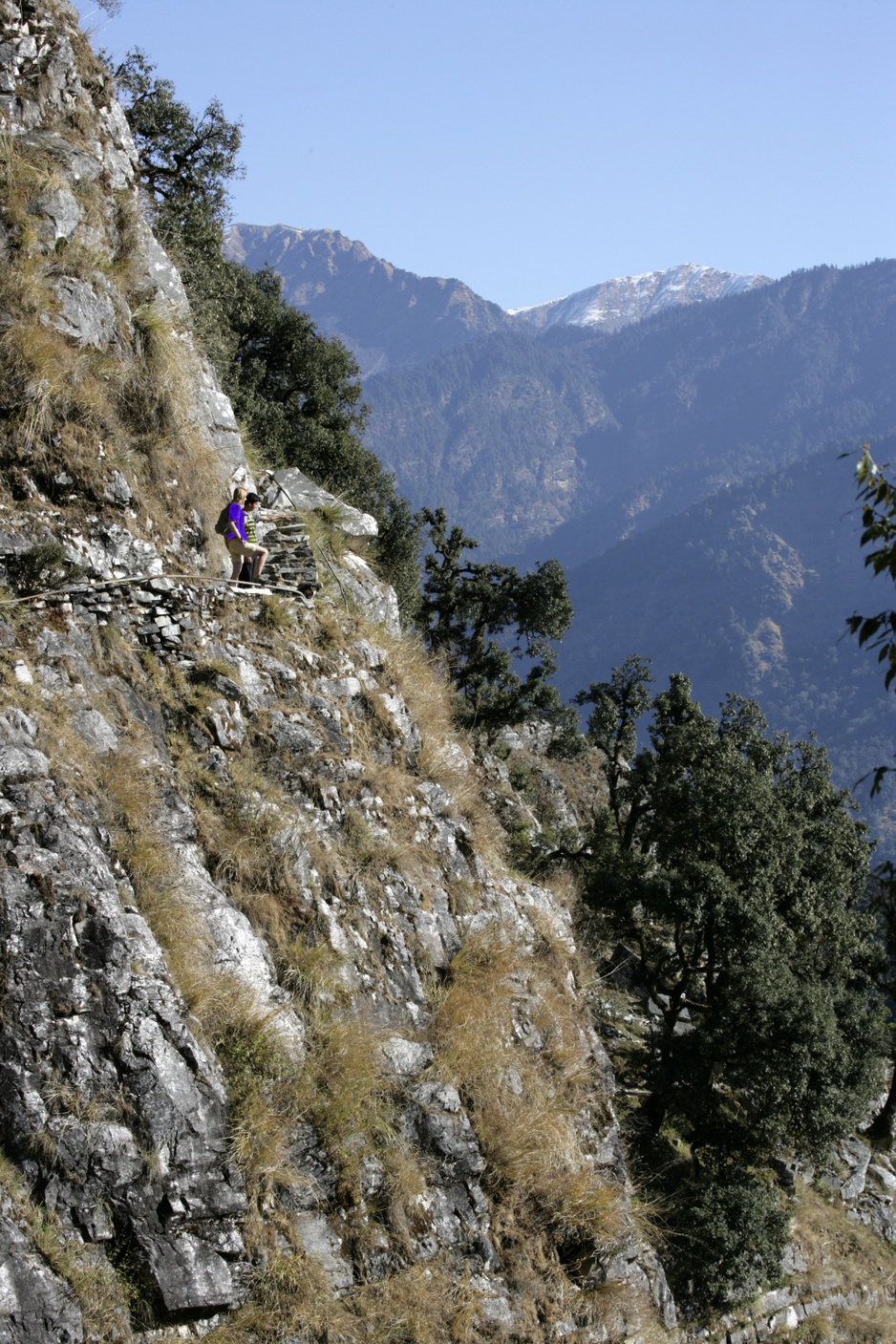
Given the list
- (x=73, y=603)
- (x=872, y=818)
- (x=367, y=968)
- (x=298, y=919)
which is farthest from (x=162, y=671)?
(x=872, y=818)

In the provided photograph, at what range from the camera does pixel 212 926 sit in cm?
899

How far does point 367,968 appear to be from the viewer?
1030 centimetres

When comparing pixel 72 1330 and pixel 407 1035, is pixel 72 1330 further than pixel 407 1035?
No

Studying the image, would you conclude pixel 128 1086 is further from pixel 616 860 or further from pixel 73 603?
pixel 616 860

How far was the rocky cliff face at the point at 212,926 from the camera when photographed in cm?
716

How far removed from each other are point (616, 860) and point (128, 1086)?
18699mm

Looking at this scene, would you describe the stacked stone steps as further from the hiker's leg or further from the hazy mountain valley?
the hiker's leg

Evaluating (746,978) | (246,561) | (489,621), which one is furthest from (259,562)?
(489,621)

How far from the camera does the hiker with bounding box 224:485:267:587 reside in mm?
12305

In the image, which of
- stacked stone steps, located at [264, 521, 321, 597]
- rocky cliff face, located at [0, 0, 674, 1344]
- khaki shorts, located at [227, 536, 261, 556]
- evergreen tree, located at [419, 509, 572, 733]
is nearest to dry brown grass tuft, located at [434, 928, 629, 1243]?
rocky cliff face, located at [0, 0, 674, 1344]

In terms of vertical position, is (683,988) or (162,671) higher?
(162,671)

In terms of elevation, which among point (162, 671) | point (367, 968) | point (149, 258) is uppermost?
point (149, 258)

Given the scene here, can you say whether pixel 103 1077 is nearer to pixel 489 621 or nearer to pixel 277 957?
pixel 277 957

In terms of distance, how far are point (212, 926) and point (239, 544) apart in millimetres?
5202
